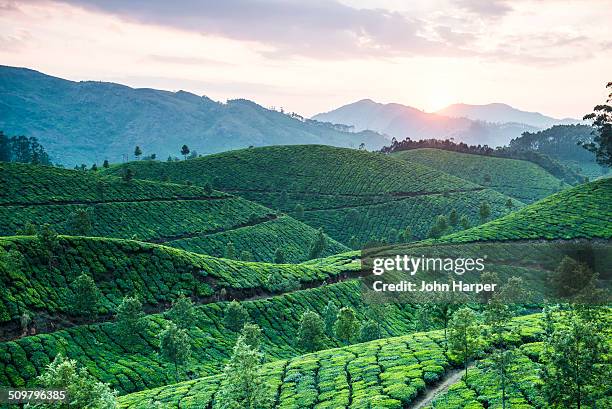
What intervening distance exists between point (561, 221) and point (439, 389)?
105m

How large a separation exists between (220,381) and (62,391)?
95.7 ft

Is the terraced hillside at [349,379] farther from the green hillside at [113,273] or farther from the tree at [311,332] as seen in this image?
the green hillside at [113,273]

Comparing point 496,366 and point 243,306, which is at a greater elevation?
point 496,366

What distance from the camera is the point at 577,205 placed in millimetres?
147250

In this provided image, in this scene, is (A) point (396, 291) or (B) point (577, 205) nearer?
(A) point (396, 291)

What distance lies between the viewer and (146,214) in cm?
16012

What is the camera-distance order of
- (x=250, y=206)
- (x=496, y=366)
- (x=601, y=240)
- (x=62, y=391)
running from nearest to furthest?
(x=62, y=391) → (x=496, y=366) → (x=601, y=240) → (x=250, y=206)

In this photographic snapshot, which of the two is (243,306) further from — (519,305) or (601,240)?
(601,240)

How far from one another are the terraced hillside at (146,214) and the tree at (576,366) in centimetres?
11499

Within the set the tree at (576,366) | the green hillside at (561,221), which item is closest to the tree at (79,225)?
the green hillside at (561,221)

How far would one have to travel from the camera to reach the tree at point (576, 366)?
3594 centimetres

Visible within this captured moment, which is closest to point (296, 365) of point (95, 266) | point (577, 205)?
point (95, 266)

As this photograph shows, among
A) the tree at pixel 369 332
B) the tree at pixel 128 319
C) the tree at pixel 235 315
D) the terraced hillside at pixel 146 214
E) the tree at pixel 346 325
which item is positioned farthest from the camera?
the terraced hillside at pixel 146 214

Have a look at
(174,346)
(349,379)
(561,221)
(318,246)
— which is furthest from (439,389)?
(561,221)
